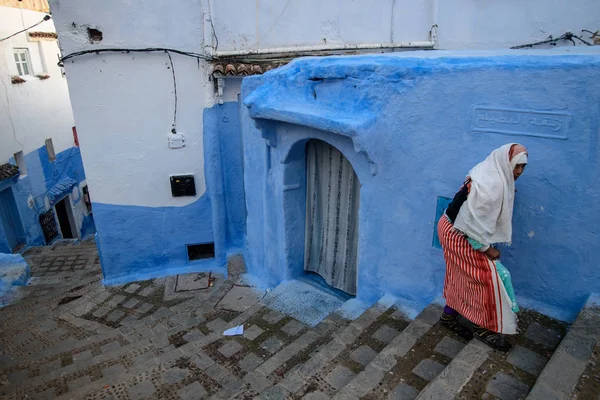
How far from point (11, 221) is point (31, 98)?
4.06m

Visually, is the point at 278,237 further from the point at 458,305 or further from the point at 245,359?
the point at 458,305

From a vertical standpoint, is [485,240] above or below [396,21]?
below

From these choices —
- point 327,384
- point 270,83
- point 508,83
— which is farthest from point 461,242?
point 270,83

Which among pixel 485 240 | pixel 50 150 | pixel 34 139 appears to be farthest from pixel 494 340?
pixel 50 150

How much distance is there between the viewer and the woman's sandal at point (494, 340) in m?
3.37

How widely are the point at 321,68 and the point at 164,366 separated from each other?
3.94 meters

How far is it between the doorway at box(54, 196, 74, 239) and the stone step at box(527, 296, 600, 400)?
16.1 metres

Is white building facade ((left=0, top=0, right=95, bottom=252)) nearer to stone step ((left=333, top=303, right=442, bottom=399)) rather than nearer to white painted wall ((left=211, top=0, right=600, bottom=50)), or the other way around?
white painted wall ((left=211, top=0, right=600, bottom=50))

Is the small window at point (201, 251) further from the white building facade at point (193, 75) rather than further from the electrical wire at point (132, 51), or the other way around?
the electrical wire at point (132, 51)

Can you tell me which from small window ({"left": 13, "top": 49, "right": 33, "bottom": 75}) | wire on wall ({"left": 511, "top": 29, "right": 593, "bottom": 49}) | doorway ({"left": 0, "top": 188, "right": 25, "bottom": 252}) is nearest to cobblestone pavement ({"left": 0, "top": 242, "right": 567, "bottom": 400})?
doorway ({"left": 0, "top": 188, "right": 25, "bottom": 252})

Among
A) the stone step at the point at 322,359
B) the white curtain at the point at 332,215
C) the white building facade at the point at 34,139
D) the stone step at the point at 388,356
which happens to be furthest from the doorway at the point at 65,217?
the stone step at the point at 388,356

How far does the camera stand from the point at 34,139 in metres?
13.3

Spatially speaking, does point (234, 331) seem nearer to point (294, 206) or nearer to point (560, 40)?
point (294, 206)

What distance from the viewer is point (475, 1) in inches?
342
